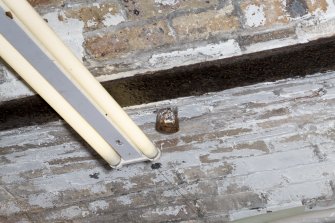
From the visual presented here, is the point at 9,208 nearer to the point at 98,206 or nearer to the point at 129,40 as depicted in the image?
the point at 98,206

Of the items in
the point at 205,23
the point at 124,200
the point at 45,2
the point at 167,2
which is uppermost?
the point at 45,2

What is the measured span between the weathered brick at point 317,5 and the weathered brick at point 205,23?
0.63 feet

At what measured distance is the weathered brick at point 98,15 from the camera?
115 cm

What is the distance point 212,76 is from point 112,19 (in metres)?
0.32

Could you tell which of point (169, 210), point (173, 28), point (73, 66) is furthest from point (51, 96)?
point (169, 210)

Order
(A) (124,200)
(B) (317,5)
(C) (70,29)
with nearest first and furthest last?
(B) (317,5), (C) (70,29), (A) (124,200)

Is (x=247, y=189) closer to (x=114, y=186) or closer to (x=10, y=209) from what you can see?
(x=114, y=186)

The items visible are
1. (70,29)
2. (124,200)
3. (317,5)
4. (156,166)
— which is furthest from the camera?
(124,200)

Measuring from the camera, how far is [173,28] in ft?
3.82

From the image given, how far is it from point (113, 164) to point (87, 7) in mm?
475

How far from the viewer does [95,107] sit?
1.02m

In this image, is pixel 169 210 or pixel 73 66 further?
pixel 169 210

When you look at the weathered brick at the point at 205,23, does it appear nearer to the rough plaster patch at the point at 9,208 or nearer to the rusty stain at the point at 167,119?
the rusty stain at the point at 167,119

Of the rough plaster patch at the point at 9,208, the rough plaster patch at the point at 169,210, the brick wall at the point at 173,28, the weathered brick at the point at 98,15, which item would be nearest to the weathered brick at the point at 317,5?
the brick wall at the point at 173,28
